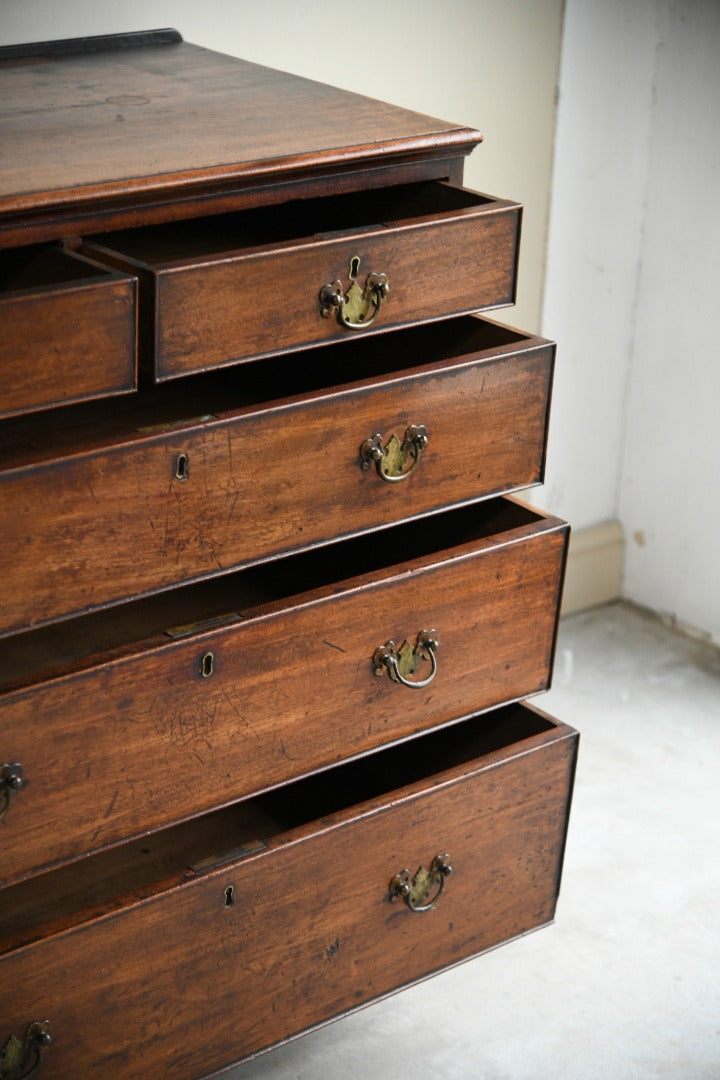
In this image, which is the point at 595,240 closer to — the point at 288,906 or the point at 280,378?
the point at 280,378

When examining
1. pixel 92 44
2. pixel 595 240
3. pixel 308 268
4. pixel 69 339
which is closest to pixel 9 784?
pixel 69 339

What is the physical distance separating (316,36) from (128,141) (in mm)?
742

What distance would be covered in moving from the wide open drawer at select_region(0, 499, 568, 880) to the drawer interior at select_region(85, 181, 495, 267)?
344 millimetres

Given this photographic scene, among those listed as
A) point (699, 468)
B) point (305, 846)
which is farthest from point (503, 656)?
point (699, 468)

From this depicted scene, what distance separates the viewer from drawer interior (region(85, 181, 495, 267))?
1.60 m

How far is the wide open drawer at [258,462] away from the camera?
1.31m

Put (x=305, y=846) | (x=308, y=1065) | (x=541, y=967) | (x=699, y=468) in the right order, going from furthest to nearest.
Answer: (x=699, y=468), (x=541, y=967), (x=308, y=1065), (x=305, y=846)

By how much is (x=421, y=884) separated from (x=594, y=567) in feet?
4.07

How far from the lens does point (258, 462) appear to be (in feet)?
4.63

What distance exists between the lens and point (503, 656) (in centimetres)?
169

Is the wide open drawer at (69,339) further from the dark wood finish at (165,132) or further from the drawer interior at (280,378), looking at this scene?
the drawer interior at (280,378)

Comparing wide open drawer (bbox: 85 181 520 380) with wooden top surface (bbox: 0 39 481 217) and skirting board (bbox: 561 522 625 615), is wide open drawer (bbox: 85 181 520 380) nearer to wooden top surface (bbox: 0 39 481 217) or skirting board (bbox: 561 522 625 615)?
wooden top surface (bbox: 0 39 481 217)

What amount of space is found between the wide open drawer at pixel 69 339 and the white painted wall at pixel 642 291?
1327 millimetres

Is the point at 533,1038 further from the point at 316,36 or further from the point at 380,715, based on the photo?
the point at 316,36
